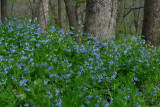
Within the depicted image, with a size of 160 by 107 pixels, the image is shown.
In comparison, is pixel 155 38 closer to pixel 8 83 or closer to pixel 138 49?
pixel 138 49

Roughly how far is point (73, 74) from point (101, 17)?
6.36 ft

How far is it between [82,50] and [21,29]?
1739 mm

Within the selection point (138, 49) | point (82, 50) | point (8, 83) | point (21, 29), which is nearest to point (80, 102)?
point (8, 83)

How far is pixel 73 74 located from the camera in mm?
3043

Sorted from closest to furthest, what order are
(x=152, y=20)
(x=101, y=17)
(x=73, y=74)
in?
(x=73, y=74) → (x=101, y=17) → (x=152, y=20)

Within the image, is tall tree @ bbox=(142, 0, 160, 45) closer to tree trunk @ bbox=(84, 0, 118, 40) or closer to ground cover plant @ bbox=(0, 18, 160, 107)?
tree trunk @ bbox=(84, 0, 118, 40)

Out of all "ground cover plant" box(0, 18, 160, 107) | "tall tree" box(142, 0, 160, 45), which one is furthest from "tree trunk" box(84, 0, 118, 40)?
"tall tree" box(142, 0, 160, 45)

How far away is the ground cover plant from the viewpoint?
2.23 meters

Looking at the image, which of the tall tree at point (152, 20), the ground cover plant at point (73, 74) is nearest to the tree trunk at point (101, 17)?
the ground cover plant at point (73, 74)

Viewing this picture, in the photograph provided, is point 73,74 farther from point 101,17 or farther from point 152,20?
point 152,20

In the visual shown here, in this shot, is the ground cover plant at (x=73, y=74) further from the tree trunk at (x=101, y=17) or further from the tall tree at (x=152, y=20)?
the tall tree at (x=152, y=20)

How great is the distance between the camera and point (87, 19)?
4.64 meters

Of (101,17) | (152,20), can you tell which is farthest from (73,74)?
(152,20)

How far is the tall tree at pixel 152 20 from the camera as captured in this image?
5469 millimetres
